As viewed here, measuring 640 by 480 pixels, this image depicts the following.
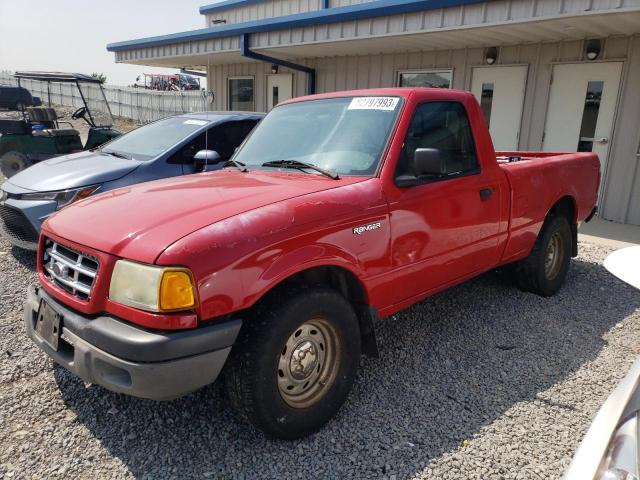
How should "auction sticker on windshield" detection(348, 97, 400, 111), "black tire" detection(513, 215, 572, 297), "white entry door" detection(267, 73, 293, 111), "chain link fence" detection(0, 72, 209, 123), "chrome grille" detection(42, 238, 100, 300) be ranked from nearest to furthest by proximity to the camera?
"chrome grille" detection(42, 238, 100, 300) → "auction sticker on windshield" detection(348, 97, 400, 111) → "black tire" detection(513, 215, 572, 297) → "white entry door" detection(267, 73, 293, 111) → "chain link fence" detection(0, 72, 209, 123)

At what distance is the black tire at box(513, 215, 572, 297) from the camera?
15.3 ft

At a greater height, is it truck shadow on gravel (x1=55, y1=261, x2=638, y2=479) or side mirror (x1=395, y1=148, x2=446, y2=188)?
side mirror (x1=395, y1=148, x2=446, y2=188)

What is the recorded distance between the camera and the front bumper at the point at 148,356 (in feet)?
7.16

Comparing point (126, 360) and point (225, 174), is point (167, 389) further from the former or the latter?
point (225, 174)

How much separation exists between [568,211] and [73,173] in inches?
201

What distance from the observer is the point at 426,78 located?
9.90 metres

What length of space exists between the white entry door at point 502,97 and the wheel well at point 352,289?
7.00 m

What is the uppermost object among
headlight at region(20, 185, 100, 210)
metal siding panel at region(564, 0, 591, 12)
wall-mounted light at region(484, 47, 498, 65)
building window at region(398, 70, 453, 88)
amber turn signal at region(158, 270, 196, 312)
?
metal siding panel at region(564, 0, 591, 12)

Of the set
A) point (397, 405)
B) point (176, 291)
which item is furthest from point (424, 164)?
point (176, 291)

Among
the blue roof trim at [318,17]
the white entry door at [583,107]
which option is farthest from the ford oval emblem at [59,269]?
the white entry door at [583,107]

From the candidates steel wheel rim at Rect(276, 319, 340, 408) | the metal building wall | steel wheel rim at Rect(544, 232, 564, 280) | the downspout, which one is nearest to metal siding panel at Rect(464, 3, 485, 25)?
the metal building wall

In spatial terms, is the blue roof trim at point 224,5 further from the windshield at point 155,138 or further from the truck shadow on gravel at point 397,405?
the truck shadow on gravel at point 397,405

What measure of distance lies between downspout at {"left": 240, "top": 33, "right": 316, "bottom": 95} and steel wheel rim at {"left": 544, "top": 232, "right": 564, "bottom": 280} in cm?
790

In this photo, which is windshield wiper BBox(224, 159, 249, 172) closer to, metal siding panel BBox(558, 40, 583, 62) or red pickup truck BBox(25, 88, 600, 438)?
red pickup truck BBox(25, 88, 600, 438)
